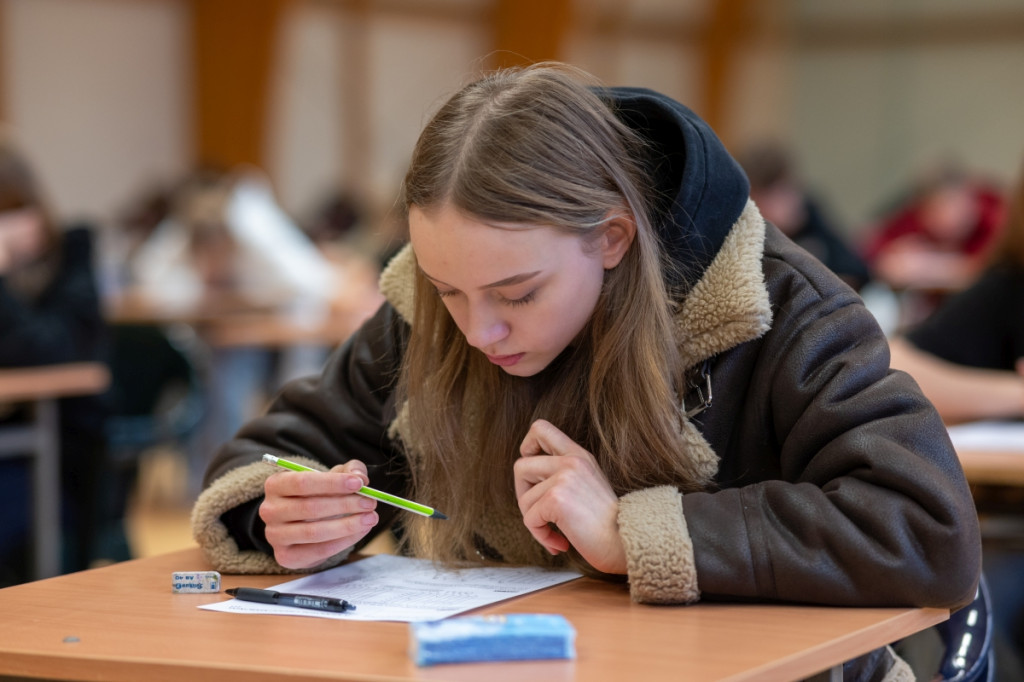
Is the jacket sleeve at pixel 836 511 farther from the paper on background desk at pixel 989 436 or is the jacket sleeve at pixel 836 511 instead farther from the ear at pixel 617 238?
the paper on background desk at pixel 989 436

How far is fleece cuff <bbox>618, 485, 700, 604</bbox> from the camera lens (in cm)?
108

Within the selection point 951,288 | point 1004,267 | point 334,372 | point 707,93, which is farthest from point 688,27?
point 334,372

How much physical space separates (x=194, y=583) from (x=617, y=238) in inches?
21.6

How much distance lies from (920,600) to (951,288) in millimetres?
3612

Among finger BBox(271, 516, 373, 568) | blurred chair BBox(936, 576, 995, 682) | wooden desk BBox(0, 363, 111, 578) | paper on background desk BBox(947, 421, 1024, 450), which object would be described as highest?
finger BBox(271, 516, 373, 568)

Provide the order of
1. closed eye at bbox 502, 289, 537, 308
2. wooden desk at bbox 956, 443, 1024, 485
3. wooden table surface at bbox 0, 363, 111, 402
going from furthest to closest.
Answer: wooden table surface at bbox 0, 363, 111, 402 < wooden desk at bbox 956, 443, 1024, 485 < closed eye at bbox 502, 289, 537, 308

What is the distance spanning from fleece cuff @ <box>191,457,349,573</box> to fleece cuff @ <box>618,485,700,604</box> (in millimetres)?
373

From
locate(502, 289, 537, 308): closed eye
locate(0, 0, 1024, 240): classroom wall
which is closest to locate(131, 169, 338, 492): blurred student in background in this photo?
locate(0, 0, 1024, 240): classroom wall

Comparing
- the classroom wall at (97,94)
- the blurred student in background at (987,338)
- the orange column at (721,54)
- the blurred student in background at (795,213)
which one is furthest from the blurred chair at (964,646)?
the orange column at (721,54)

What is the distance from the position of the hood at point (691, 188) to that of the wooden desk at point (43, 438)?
188 cm

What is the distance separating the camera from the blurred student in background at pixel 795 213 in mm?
5566

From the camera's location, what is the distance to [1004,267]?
2395mm

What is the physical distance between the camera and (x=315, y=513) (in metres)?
1.21

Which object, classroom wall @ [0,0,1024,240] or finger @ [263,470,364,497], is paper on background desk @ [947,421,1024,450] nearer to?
finger @ [263,470,364,497]
